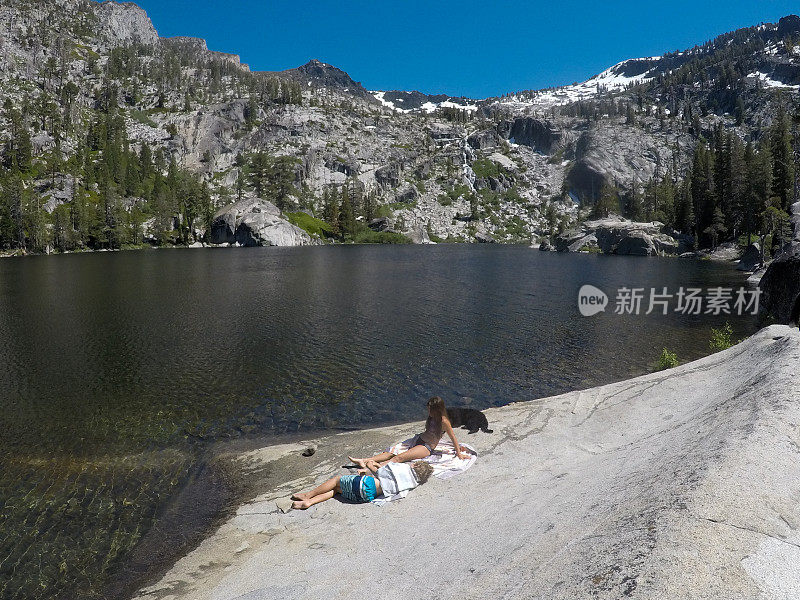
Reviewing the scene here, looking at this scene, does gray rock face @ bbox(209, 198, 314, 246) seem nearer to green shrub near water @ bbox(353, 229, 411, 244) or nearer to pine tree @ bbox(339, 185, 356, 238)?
pine tree @ bbox(339, 185, 356, 238)

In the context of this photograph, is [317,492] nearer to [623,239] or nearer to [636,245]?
[636,245]

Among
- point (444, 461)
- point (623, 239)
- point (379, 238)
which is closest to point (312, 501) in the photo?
point (444, 461)

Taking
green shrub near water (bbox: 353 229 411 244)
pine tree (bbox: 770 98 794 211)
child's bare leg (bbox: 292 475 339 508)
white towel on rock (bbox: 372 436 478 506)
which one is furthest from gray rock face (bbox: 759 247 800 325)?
green shrub near water (bbox: 353 229 411 244)

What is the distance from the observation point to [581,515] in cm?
700

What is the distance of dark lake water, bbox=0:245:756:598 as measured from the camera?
13141mm

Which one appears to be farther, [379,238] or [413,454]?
[379,238]

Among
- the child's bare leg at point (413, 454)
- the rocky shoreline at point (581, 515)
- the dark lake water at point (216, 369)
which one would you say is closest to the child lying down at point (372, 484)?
the rocky shoreline at point (581, 515)

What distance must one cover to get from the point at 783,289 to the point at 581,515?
26585 mm

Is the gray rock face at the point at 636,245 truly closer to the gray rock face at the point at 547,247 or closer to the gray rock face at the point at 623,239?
the gray rock face at the point at 623,239

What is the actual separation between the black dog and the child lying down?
11.7 ft

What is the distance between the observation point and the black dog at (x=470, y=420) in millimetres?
14821

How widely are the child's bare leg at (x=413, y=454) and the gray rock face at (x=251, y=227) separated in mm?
A: 148667

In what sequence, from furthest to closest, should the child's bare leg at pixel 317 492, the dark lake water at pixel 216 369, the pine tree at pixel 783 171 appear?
the pine tree at pixel 783 171 < the dark lake water at pixel 216 369 < the child's bare leg at pixel 317 492

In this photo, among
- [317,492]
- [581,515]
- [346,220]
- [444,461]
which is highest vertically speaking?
[346,220]
